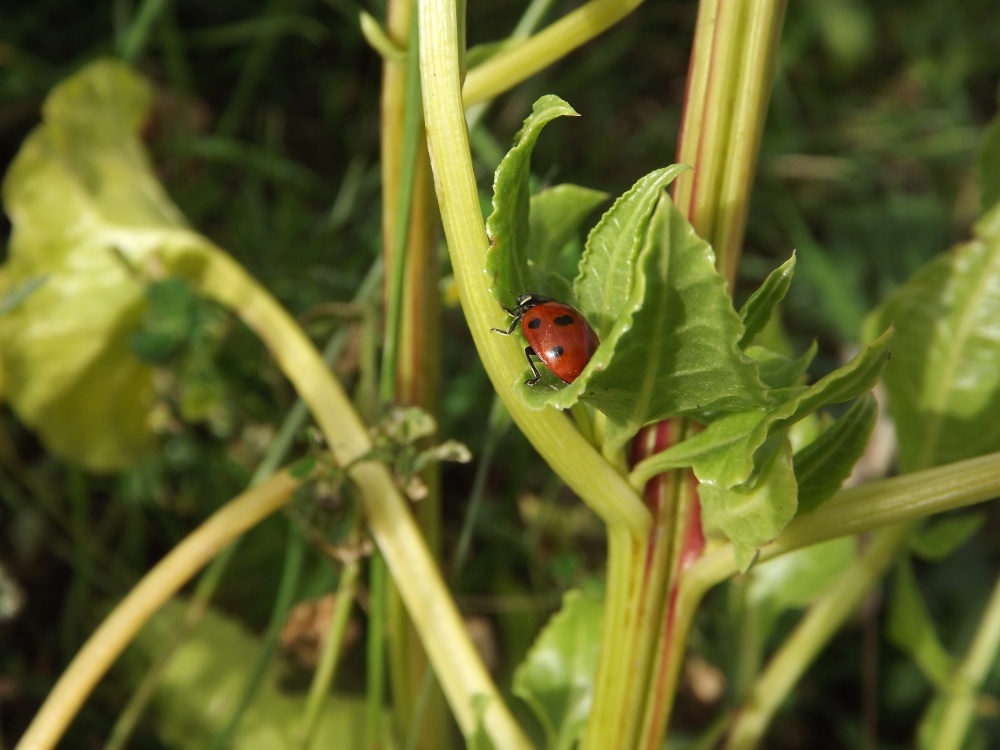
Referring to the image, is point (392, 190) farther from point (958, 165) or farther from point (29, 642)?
point (958, 165)

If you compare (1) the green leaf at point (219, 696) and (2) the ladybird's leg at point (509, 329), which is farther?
(1) the green leaf at point (219, 696)

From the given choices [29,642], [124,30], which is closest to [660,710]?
[29,642]

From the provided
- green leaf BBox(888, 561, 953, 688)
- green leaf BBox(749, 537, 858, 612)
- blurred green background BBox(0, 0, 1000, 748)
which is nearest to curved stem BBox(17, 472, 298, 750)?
blurred green background BBox(0, 0, 1000, 748)

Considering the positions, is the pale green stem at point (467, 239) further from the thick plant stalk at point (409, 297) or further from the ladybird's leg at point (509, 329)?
the thick plant stalk at point (409, 297)

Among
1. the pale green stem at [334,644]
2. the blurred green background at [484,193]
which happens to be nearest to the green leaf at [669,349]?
the pale green stem at [334,644]

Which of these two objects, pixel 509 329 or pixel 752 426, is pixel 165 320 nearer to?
pixel 509 329

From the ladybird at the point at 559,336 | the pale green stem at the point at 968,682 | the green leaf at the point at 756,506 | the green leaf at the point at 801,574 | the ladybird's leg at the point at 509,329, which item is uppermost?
the ladybird's leg at the point at 509,329

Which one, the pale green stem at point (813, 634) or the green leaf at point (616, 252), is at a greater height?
the green leaf at point (616, 252)
